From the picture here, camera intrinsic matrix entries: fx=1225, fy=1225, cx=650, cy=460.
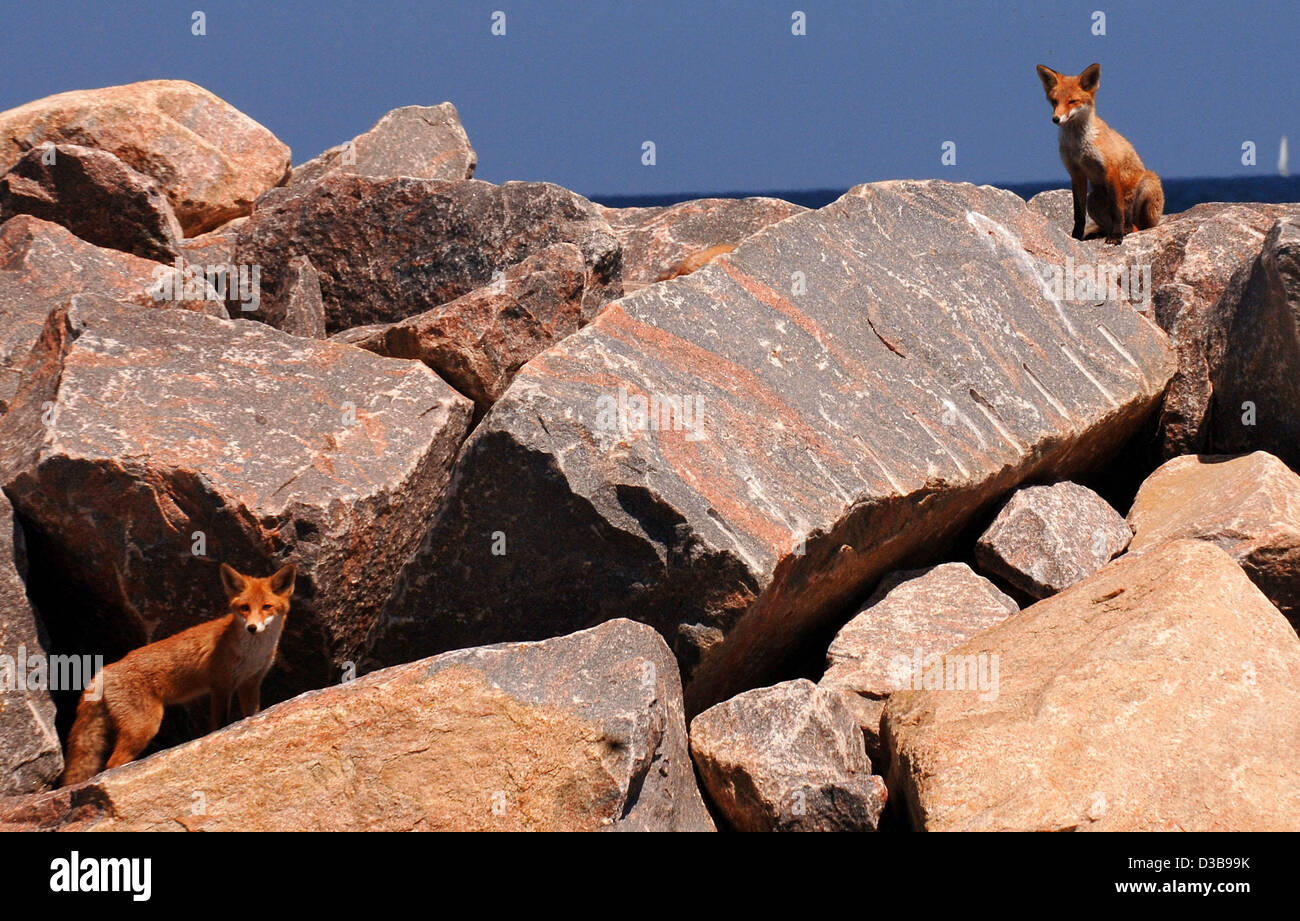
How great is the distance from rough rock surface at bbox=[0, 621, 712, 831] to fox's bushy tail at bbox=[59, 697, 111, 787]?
0.64 meters

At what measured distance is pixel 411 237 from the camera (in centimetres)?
1001

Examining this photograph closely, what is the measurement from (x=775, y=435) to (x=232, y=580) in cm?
294

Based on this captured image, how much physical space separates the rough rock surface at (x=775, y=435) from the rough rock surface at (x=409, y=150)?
21.7ft

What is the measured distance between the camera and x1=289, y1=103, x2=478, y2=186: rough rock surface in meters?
13.4

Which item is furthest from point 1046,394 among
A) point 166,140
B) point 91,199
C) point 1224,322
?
point 166,140

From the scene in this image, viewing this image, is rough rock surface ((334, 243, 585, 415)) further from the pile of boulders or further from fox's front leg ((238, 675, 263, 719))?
fox's front leg ((238, 675, 263, 719))

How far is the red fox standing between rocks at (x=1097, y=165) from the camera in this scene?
10703 mm

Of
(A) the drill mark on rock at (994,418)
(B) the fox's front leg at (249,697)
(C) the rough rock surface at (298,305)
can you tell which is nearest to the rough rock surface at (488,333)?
(C) the rough rock surface at (298,305)

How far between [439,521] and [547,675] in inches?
44.8

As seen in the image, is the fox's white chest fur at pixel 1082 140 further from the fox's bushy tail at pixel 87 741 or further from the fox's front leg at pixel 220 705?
the fox's bushy tail at pixel 87 741

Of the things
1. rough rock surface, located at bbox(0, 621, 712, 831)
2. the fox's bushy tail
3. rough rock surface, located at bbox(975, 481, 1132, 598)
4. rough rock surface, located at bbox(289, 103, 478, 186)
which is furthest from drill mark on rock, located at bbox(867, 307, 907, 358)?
rough rock surface, located at bbox(289, 103, 478, 186)

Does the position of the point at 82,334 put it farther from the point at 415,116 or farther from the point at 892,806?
the point at 415,116

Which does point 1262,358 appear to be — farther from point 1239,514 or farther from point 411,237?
point 411,237
